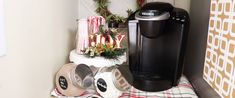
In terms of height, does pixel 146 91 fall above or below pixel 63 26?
below

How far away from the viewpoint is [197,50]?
949 mm

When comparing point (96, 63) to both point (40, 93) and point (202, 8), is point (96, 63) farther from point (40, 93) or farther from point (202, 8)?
point (202, 8)

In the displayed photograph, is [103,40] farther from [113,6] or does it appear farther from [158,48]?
[113,6]

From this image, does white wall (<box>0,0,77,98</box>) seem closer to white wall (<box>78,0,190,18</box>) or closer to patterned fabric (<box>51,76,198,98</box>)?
patterned fabric (<box>51,76,198,98</box>)

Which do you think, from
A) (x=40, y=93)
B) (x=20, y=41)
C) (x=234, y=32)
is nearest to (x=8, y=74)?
(x=20, y=41)

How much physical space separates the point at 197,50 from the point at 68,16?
64 centimetres

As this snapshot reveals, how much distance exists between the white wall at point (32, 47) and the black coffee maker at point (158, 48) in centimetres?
32

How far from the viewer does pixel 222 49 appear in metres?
0.64

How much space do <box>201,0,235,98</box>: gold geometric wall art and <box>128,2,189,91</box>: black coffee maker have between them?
162 mm

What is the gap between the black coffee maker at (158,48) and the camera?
2.83ft

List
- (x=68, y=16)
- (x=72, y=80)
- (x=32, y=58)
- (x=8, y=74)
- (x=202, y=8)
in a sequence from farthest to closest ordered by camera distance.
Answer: (x=68, y=16), (x=202, y=8), (x=72, y=80), (x=32, y=58), (x=8, y=74)

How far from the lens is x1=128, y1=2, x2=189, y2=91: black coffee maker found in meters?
0.86

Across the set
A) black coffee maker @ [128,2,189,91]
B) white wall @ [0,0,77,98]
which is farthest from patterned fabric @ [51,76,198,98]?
white wall @ [0,0,77,98]

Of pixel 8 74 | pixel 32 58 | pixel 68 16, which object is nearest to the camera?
pixel 8 74
